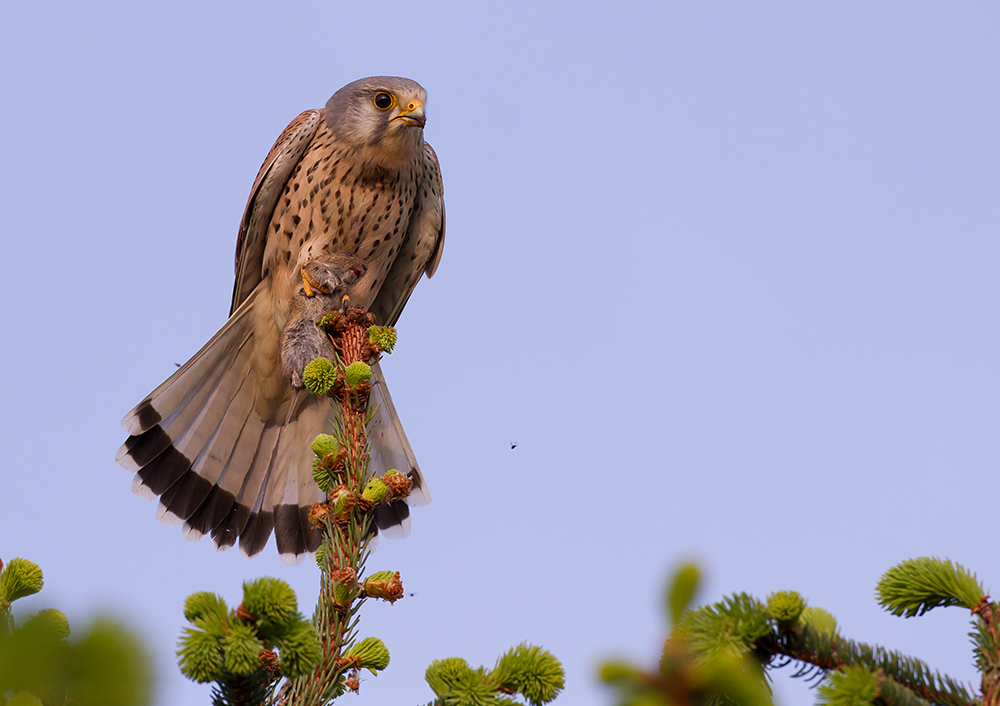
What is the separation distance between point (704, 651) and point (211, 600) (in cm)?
74

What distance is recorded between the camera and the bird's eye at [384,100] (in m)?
4.49

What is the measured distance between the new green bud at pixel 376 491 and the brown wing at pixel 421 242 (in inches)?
104

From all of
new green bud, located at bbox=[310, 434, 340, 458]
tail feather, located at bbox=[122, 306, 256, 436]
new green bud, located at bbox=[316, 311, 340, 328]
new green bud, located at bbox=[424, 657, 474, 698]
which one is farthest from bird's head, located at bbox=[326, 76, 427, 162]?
new green bud, located at bbox=[424, 657, 474, 698]

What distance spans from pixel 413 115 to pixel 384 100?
228 millimetres

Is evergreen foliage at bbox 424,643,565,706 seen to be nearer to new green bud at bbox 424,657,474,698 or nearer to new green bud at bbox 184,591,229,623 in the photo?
new green bud at bbox 424,657,474,698

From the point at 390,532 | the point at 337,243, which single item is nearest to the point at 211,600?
the point at 390,532

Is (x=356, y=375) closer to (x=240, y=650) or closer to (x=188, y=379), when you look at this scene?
(x=240, y=650)

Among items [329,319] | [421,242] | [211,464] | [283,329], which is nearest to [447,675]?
[329,319]

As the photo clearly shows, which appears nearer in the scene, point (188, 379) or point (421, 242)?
point (188, 379)

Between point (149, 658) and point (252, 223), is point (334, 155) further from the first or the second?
point (149, 658)

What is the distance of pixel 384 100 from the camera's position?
452 centimetres

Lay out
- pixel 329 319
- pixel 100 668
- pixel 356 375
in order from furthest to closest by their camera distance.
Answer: pixel 329 319
pixel 356 375
pixel 100 668

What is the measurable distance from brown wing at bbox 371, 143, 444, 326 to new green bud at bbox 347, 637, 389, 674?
10.2ft

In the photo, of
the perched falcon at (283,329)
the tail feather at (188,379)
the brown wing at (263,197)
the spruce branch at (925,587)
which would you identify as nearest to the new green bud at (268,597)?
the spruce branch at (925,587)
